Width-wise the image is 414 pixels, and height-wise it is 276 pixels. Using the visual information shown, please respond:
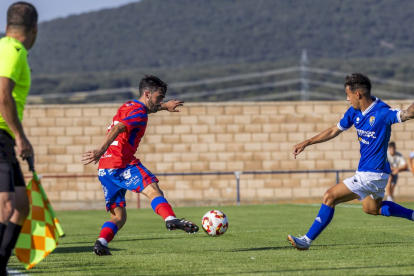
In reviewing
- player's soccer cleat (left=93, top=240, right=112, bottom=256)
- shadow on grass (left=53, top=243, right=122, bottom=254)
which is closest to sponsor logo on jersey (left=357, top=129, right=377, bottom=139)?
player's soccer cleat (left=93, top=240, right=112, bottom=256)

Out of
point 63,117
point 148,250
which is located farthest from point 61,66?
A: point 148,250

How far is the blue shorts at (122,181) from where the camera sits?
904cm

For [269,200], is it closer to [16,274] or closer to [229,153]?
[229,153]

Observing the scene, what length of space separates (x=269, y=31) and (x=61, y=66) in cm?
4139

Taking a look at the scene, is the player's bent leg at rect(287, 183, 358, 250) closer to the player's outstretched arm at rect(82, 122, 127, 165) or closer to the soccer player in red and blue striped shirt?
the soccer player in red and blue striped shirt

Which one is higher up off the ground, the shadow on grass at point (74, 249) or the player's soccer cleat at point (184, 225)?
the player's soccer cleat at point (184, 225)

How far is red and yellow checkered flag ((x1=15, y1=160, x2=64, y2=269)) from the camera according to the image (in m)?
6.88

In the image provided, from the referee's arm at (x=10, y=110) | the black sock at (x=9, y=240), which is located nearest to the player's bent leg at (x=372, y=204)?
the black sock at (x=9, y=240)

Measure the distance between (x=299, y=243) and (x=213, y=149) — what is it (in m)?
15.8

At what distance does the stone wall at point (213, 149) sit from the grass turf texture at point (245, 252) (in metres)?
9.94

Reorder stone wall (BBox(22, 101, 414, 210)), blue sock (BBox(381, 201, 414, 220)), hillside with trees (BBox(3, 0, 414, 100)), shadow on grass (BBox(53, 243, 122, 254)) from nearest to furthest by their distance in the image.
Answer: blue sock (BBox(381, 201, 414, 220)) < shadow on grass (BBox(53, 243, 122, 254)) < stone wall (BBox(22, 101, 414, 210)) < hillside with trees (BBox(3, 0, 414, 100))

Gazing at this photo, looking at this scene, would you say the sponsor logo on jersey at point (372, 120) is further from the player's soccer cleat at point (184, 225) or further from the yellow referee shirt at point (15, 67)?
the yellow referee shirt at point (15, 67)

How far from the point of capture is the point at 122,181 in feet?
30.0

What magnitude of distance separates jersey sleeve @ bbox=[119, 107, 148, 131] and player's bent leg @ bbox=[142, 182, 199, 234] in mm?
703
